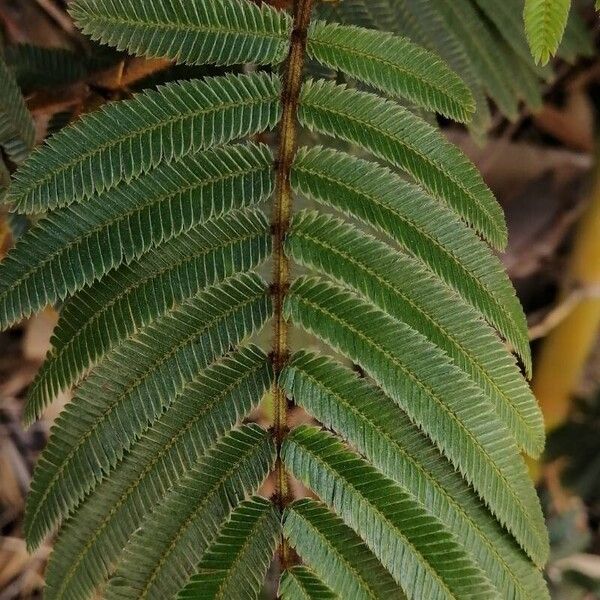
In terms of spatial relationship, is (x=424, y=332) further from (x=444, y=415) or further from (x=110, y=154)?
(x=110, y=154)

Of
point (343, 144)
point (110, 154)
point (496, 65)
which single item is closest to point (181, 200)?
point (110, 154)

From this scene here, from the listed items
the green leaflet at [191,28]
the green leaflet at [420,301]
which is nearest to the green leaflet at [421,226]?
the green leaflet at [420,301]

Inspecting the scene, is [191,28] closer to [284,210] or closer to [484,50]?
[284,210]

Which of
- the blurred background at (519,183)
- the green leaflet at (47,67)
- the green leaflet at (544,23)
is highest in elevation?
the green leaflet at (544,23)

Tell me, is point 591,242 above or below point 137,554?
below

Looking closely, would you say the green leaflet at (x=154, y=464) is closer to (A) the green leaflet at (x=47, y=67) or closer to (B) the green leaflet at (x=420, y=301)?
(B) the green leaflet at (x=420, y=301)

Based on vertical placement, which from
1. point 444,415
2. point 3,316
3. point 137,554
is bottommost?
point 137,554

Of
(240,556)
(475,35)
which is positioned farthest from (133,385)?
(475,35)
